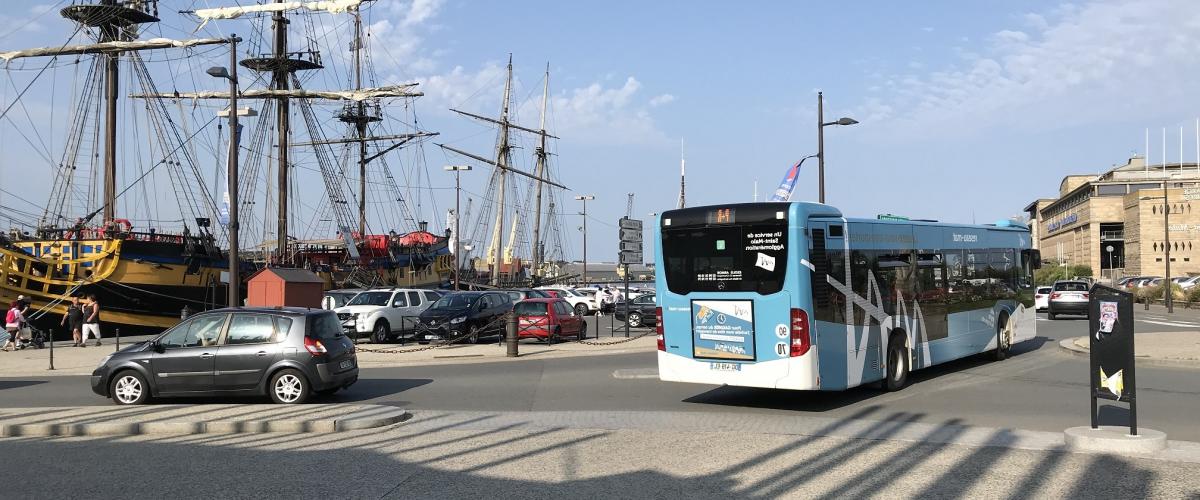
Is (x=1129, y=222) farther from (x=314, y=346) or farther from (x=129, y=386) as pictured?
(x=129, y=386)

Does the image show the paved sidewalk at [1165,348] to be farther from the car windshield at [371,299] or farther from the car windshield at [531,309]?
the car windshield at [371,299]

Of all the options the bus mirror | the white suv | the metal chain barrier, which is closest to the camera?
the bus mirror

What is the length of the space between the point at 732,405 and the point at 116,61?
39353mm

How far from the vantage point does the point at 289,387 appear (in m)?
13.2

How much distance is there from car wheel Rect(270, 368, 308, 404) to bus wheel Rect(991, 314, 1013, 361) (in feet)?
43.0

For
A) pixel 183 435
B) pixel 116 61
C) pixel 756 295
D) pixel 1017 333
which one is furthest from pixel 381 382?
pixel 116 61

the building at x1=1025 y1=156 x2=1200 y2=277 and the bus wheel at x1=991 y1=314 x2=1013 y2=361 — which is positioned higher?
the building at x1=1025 y1=156 x2=1200 y2=277

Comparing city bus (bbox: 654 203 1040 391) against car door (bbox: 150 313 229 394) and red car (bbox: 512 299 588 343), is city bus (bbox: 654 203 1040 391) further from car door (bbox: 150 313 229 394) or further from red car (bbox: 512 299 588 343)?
red car (bbox: 512 299 588 343)

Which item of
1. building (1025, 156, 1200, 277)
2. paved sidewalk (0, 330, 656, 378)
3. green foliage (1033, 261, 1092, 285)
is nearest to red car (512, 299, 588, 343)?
paved sidewalk (0, 330, 656, 378)

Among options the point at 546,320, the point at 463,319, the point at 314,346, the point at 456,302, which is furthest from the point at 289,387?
the point at 456,302

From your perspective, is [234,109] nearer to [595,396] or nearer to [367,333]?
[367,333]

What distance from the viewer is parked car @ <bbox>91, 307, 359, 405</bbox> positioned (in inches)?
517

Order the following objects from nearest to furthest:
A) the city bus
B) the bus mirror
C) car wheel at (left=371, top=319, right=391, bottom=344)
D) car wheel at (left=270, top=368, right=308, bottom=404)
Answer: the city bus < car wheel at (left=270, top=368, right=308, bottom=404) < the bus mirror < car wheel at (left=371, top=319, right=391, bottom=344)

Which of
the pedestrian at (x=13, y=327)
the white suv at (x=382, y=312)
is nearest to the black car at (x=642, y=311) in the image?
the white suv at (x=382, y=312)
